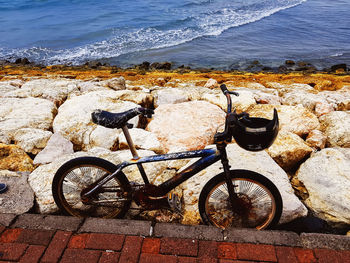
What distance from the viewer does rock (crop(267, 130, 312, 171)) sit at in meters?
3.51

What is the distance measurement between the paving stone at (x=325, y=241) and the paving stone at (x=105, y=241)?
70.1 inches

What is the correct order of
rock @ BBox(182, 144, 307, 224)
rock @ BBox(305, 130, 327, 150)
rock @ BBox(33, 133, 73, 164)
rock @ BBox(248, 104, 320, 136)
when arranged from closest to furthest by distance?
1. rock @ BBox(182, 144, 307, 224)
2. rock @ BBox(33, 133, 73, 164)
3. rock @ BBox(305, 130, 327, 150)
4. rock @ BBox(248, 104, 320, 136)

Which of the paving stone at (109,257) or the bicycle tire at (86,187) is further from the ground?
the bicycle tire at (86,187)

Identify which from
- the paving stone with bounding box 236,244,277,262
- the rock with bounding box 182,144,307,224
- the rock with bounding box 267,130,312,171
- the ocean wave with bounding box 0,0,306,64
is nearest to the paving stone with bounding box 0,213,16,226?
the rock with bounding box 182,144,307,224

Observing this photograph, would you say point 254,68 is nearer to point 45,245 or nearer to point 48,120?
point 48,120

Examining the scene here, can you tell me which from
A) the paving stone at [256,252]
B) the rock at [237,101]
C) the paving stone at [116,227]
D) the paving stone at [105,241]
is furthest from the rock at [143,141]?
the paving stone at [256,252]

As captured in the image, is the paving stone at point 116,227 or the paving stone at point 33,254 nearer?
the paving stone at point 33,254

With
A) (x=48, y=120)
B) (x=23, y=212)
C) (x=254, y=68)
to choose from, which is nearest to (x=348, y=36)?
(x=254, y=68)

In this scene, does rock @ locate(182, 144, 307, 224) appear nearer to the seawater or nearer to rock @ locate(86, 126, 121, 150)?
rock @ locate(86, 126, 121, 150)

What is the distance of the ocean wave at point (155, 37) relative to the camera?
57.1 ft

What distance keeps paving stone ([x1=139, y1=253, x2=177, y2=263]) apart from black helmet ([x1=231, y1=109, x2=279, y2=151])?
124 cm

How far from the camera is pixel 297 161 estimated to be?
11.8 feet

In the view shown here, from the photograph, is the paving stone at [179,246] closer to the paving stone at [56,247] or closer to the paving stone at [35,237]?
the paving stone at [56,247]

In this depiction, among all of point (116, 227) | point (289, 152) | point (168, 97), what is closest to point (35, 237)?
point (116, 227)
